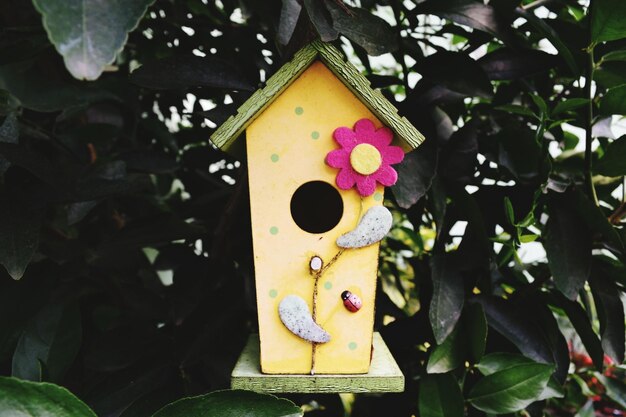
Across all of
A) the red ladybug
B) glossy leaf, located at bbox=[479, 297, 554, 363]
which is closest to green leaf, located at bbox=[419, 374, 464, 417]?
glossy leaf, located at bbox=[479, 297, 554, 363]

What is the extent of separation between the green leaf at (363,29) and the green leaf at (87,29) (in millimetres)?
282

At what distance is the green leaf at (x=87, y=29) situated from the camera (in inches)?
16.7

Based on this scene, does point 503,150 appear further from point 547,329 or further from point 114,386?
point 114,386

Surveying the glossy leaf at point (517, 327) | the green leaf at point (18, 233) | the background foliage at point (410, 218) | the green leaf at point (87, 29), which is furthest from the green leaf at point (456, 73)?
the green leaf at point (18, 233)

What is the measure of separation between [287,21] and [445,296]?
44 centimetres

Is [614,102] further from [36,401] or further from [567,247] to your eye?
[36,401]

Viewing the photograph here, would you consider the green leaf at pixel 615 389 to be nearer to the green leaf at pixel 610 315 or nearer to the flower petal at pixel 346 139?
the green leaf at pixel 610 315

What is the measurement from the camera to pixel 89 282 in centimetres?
98

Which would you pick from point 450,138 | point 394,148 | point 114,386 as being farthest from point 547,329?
point 114,386

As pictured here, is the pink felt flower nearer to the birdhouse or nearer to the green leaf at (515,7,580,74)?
the birdhouse

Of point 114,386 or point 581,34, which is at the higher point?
point 581,34

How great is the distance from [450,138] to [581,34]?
250 mm

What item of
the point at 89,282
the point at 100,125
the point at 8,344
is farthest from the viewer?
the point at 100,125

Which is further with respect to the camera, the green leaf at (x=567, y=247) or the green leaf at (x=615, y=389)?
the green leaf at (x=615, y=389)
